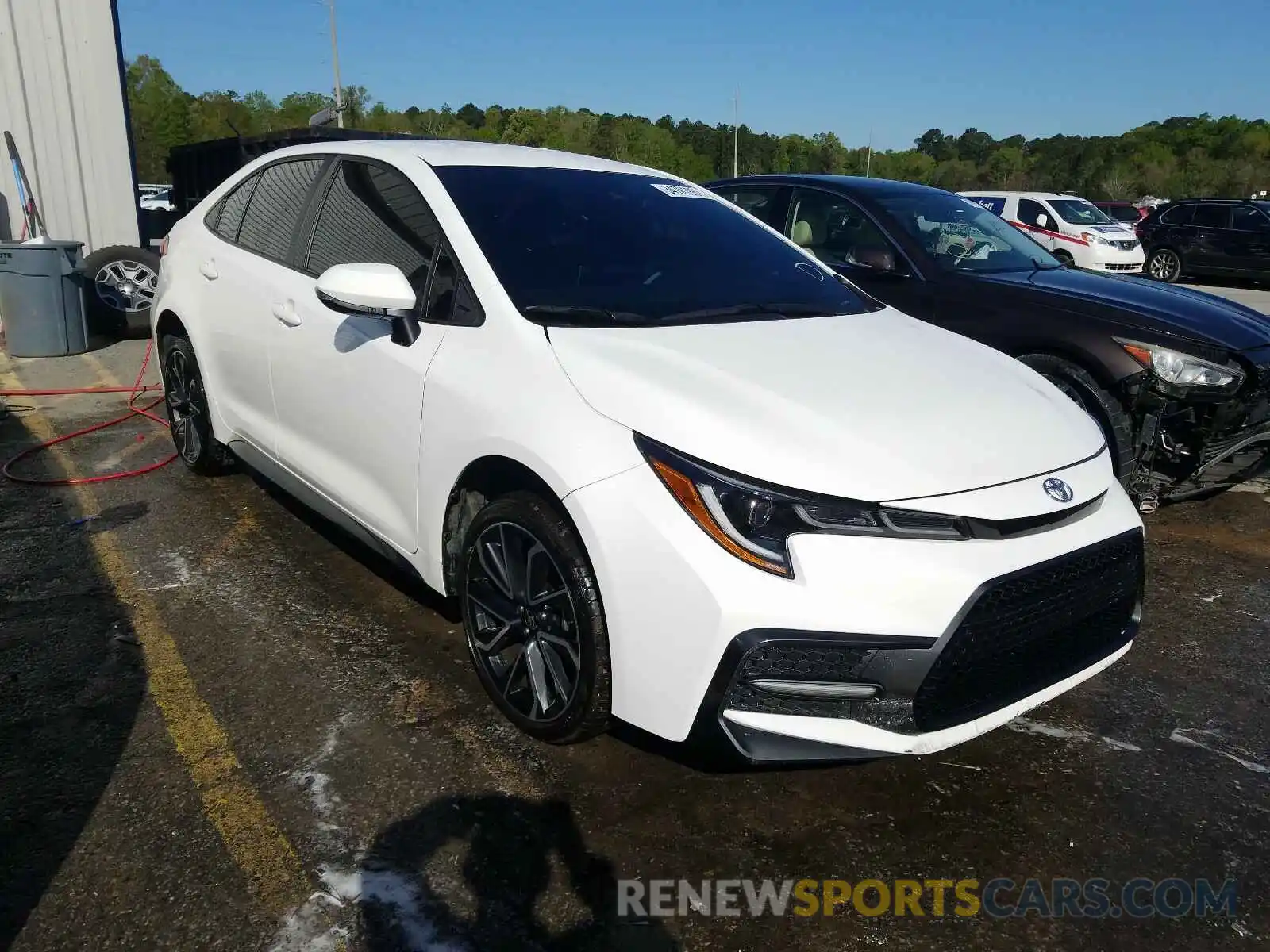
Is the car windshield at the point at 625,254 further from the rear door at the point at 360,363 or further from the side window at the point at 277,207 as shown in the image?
the side window at the point at 277,207

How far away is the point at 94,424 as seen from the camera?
6.29m

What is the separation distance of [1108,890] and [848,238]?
406cm

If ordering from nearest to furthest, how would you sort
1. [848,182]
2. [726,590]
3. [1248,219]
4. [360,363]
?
1. [726,590]
2. [360,363]
3. [848,182]
4. [1248,219]

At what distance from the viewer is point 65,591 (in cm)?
372

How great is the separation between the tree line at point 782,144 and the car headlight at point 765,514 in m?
37.2

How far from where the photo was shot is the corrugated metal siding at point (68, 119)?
8891mm

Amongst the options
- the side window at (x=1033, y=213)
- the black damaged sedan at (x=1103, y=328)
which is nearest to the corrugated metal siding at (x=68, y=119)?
the black damaged sedan at (x=1103, y=328)

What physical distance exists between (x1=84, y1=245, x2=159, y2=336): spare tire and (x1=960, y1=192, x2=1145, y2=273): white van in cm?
1262

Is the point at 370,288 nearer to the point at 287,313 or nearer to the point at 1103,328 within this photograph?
the point at 287,313

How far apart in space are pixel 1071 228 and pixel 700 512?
17.0 meters

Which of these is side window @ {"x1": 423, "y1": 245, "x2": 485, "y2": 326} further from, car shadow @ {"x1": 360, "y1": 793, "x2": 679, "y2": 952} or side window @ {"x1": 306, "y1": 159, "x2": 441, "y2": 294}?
car shadow @ {"x1": 360, "y1": 793, "x2": 679, "y2": 952}

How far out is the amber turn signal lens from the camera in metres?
2.19

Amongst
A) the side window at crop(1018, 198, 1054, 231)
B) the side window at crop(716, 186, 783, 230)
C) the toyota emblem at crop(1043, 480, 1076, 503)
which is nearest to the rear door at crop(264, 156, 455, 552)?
the toyota emblem at crop(1043, 480, 1076, 503)

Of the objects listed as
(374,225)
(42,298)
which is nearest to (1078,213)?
(42,298)
